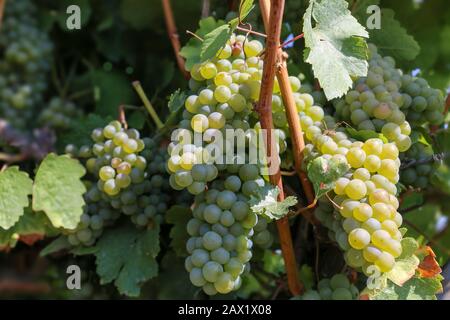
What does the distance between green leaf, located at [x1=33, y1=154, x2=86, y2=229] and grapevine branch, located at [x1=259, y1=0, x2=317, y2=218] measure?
15.6 inches

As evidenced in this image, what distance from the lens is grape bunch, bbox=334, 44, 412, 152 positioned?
3.04 ft

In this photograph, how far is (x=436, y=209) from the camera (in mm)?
1368

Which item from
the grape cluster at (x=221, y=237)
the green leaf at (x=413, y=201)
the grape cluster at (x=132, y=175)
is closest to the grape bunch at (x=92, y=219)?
the grape cluster at (x=132, y=175)

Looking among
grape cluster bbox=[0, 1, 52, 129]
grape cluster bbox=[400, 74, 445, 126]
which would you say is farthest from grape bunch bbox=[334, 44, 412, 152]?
grape cluster bbox=[0, 1, 52, 129]

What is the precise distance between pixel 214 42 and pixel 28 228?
0.53m

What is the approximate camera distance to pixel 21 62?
1468 mm

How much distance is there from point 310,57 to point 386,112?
0.67 ft

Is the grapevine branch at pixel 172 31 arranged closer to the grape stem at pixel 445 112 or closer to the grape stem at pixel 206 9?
the grape stem at pixel 206 9

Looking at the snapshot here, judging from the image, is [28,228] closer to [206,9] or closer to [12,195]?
[12,195]

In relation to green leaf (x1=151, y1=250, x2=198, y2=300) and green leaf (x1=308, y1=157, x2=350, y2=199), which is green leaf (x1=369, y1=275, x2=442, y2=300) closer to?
green leaf (x1=308, y1=157, x2=350, y2=199)

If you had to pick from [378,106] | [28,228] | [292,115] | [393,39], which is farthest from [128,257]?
[393,39]

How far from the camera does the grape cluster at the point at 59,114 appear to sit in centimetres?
144
